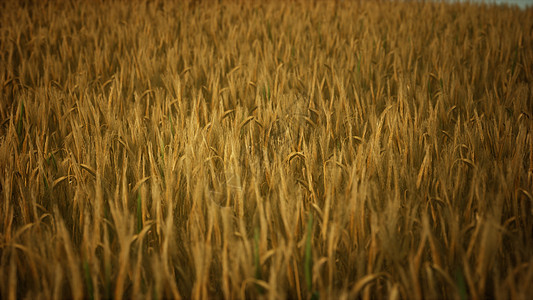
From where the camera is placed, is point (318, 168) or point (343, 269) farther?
point (318, 168)

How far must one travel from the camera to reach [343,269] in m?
0.71

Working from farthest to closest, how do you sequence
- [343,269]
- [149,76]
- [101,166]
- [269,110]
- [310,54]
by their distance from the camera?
1. [310,54]
2. [149,76]
3. [269,110]
4. [101,166]
5. [343,269]

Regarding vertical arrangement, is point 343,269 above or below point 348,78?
below

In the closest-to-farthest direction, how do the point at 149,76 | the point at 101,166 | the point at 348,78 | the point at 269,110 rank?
the point at 101,166 → the point at 269,110 → the point at 348,78 → the point at 149,76

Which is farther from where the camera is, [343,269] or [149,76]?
[149,76]

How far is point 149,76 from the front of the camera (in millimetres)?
1828

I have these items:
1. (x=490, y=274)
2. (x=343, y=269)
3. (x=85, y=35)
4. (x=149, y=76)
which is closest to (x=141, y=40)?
(x=85, y=35)

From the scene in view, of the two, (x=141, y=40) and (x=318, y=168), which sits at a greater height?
(x=141, y=40)

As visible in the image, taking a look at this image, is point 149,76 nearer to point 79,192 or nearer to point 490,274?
point 79,192

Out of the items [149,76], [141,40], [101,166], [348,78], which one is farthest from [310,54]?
[101,166]

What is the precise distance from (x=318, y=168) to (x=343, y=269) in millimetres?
364

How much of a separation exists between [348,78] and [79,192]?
1.26 meters

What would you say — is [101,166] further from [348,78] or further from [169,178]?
[348,78]

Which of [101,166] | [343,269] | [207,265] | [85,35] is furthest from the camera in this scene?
[85,35]
